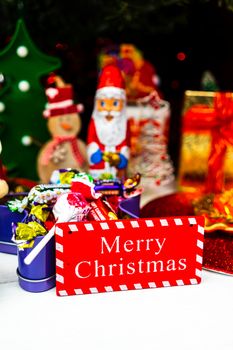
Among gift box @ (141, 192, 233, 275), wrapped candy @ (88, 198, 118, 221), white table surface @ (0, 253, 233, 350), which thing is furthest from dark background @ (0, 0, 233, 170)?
white table surface @ (0, 253, 233, 350)

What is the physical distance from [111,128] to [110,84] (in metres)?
0.10

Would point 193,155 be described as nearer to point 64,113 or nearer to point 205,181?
point 205,181

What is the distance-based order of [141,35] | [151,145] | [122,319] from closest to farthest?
[122,319] → [151,145] → [141,35]

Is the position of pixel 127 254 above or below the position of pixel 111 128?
below

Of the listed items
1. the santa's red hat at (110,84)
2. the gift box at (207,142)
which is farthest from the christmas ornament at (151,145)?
the santa's red hat at (110,84)

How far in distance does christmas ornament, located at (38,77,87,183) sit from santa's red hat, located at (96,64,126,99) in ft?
0.32

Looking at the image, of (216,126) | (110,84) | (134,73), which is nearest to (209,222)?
(216,126)

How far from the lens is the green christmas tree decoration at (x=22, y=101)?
3.53 feet

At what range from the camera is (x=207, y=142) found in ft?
3.67

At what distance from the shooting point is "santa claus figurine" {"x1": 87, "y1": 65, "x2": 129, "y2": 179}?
1.00 meters

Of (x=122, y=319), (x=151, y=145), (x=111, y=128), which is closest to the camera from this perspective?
(x=122, y=319)

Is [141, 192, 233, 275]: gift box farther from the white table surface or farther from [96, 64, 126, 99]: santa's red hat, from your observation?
[96, 64, 126, 99]: santa's red hat

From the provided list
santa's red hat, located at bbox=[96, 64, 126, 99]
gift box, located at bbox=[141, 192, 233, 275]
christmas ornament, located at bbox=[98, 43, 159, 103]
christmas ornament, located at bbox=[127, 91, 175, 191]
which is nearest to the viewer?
gift box, located at bbox=[141, 192, 233, 275]

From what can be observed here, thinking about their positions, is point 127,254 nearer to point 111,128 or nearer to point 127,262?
point 127,262
